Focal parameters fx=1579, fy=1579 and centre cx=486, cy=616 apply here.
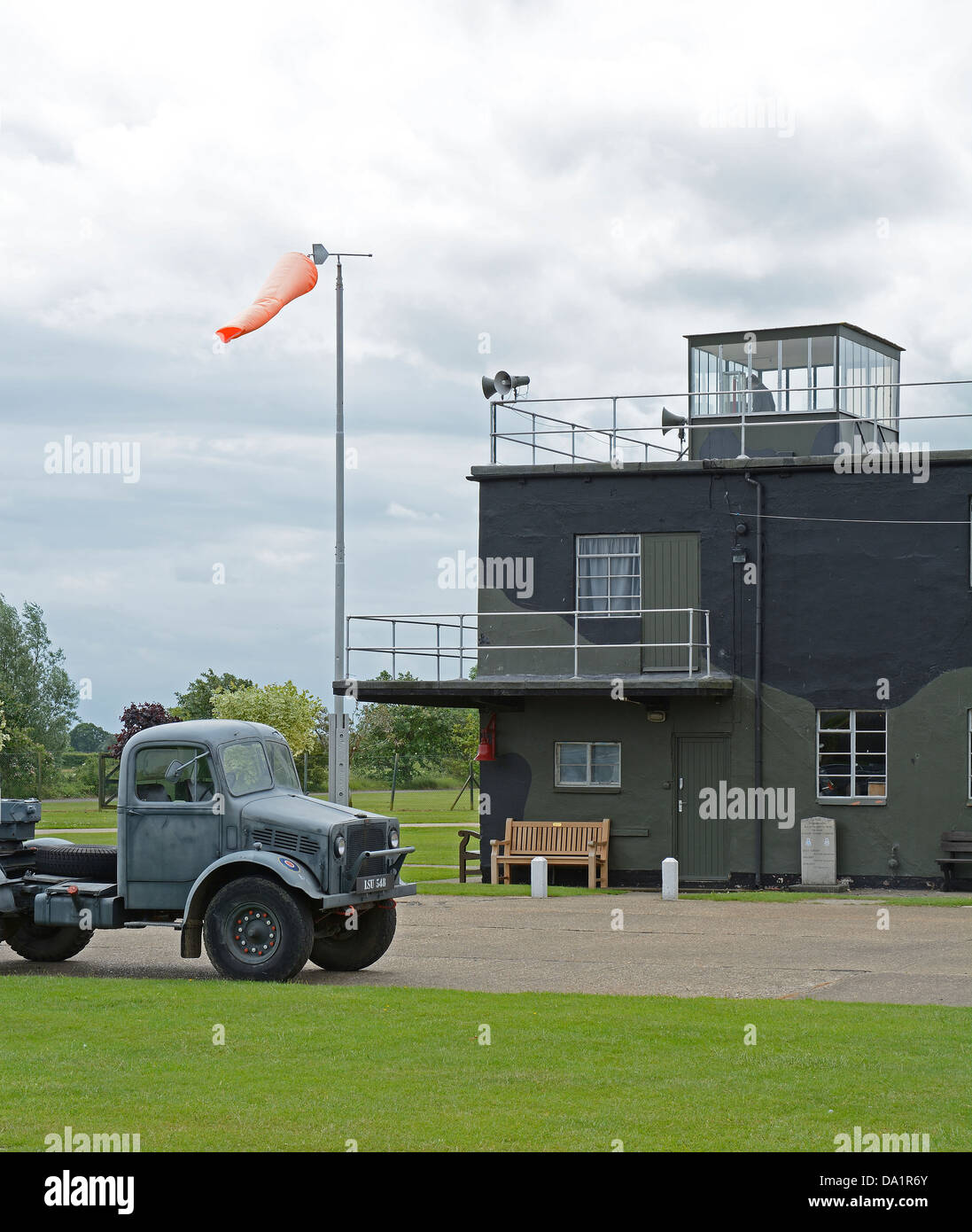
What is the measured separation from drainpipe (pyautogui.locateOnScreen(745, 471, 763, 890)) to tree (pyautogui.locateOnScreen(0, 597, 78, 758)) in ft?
174

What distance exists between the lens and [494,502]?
28078mm

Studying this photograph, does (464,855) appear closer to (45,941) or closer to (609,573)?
(609,573)

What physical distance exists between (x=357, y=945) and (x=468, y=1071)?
19.1 feet

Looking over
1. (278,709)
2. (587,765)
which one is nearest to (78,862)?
(587,765)

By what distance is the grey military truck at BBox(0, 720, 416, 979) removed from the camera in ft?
45.7

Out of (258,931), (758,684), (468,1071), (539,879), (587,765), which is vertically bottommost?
(539,879)

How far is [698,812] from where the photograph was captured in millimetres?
27016

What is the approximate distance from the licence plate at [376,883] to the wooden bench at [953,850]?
13295mm

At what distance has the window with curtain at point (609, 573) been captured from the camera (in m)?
27.4

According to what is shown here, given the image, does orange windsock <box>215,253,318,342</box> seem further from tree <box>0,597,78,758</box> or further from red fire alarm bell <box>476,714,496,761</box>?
tree <box>0,597,78,758</box>

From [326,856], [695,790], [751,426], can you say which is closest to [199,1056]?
[326,856]

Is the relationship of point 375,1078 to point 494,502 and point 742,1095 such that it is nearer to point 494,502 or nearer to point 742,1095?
point 742,1095

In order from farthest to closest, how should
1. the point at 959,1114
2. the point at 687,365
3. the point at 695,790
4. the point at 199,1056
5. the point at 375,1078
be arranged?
1. the point at 687,365
2. the point at 695,790
3. the point at 199,1056
4. the point at 375,1078
5. the point at 959,1114
